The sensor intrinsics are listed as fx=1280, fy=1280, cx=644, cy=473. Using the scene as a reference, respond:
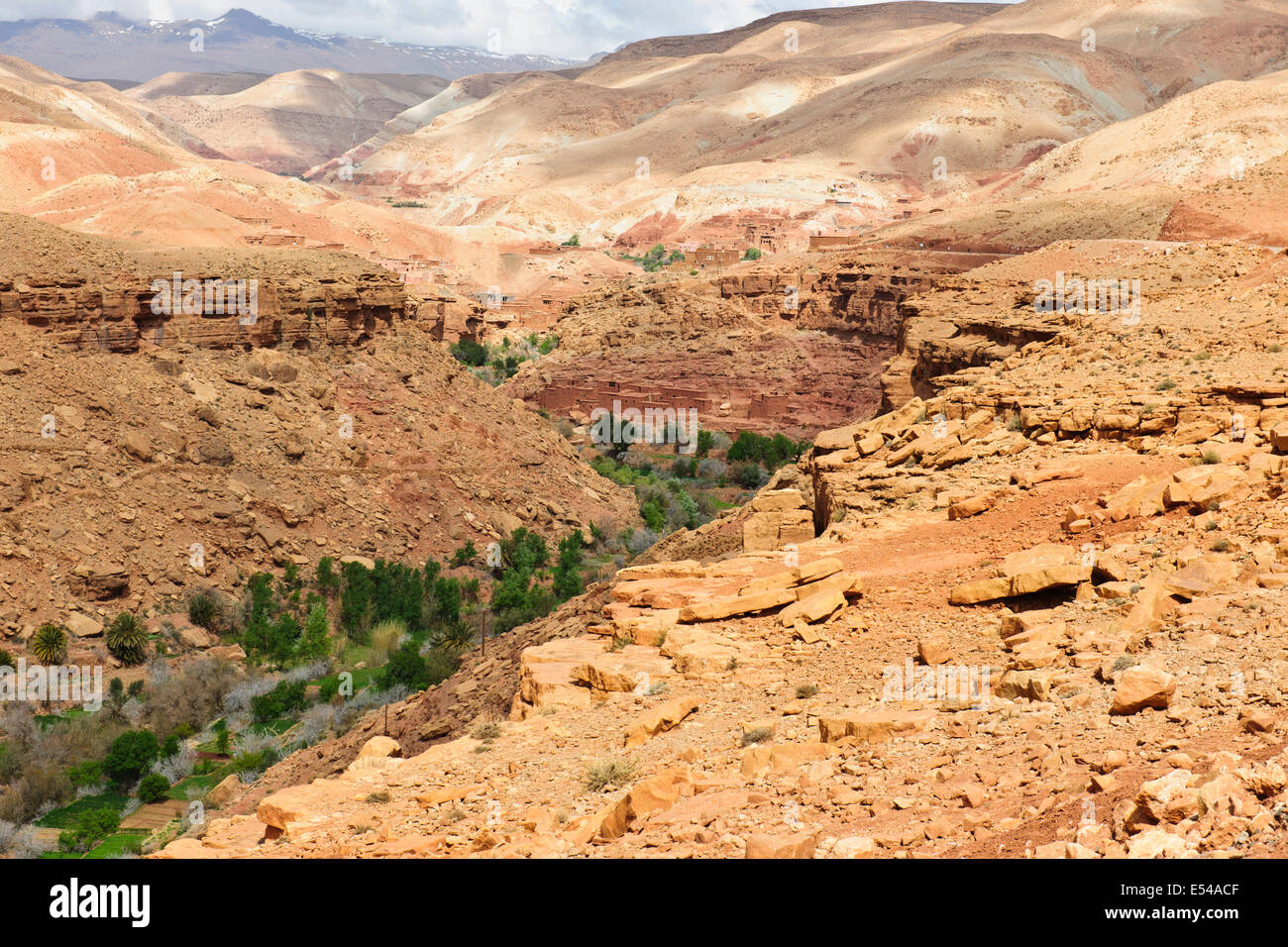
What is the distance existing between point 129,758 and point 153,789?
92cm

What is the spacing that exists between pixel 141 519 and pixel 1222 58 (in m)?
122

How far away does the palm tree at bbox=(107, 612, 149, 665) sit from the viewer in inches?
822

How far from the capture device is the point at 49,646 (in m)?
20.0

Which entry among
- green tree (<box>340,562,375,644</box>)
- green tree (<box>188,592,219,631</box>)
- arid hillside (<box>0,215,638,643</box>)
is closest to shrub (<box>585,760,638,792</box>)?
arid hillside (<box>0,215,638,643</box>)

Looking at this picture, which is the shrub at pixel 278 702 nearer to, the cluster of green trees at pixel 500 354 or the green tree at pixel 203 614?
the green tree at pixel 203 614

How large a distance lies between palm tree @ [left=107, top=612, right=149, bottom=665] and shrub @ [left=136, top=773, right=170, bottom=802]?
190 inches

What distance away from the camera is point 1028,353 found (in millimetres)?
20172

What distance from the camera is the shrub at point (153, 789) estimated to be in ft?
53.8

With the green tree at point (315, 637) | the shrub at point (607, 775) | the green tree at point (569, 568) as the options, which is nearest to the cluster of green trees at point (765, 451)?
the green tree at point (569, 568)

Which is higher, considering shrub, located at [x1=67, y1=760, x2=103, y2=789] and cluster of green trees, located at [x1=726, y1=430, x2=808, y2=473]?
cluster of green trees, located at [x1=726, y1=430, x2=808, y2=473]

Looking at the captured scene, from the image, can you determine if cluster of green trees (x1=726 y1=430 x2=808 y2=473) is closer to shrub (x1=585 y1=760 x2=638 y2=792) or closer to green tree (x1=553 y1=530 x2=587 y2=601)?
green tree (x1=553 y1=530 x2=587 y2=601)

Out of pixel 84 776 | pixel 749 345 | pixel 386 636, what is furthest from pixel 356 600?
pixel 749 345

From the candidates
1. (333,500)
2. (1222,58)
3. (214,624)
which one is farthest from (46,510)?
(1222,58)
